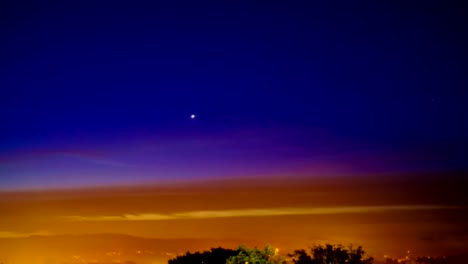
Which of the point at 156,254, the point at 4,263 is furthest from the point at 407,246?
the point at 4,263

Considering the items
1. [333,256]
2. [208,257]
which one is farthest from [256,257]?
[333,256]

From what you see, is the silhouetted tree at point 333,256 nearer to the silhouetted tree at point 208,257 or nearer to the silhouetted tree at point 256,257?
the silhouetted tree at point 256,257

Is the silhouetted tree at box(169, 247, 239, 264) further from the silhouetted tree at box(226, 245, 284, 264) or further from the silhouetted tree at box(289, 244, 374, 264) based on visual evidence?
the silhouetted tree at box(289, 244, 374, 264)

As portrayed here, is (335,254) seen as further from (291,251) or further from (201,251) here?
(201,251)

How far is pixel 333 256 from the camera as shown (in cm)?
2617

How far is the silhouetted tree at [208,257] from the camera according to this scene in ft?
82.5

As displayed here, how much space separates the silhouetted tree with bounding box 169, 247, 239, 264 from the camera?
2513 cm

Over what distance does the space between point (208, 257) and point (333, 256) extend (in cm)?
567

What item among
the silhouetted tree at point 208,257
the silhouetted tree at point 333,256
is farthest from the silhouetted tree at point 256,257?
the silhouetted tree at point 333,256

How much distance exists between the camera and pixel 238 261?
24.0 metres

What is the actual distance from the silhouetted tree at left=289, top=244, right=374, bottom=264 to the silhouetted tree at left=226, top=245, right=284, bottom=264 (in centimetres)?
180

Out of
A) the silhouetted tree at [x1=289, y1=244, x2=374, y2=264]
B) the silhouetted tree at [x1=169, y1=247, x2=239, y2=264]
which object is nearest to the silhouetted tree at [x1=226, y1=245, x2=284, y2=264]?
the silhouetted tree at [x1=169, y1=247, x2=239, y2=264]

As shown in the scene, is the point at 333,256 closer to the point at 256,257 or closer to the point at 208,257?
the point at 256,257

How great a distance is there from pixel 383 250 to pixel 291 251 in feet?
43.2
